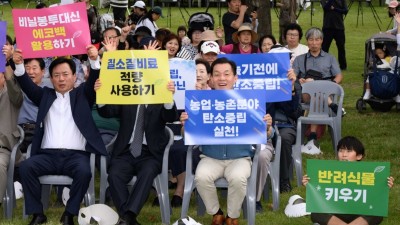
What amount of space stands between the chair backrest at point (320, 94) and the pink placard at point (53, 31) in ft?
12.4

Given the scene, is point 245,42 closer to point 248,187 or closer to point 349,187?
point 248,187

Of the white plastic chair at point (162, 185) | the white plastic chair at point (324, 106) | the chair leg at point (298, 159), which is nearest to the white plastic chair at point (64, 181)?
the white plastic chair at point (162, 185)

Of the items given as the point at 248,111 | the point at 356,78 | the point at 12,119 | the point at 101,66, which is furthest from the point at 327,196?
the point at 356,78

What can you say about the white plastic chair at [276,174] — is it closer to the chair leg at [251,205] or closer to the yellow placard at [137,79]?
the chair leg at [251,205]

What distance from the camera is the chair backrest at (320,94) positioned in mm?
12156

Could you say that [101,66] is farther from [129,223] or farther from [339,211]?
[339,211]

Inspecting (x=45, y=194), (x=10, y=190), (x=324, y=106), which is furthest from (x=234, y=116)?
(x=324, y=106)

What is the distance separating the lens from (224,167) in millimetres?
8969

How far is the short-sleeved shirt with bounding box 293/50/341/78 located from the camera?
41.2 ft

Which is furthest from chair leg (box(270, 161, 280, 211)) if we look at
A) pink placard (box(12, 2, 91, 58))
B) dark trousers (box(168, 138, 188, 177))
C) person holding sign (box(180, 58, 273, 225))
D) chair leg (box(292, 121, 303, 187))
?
pink placard (box(12, 2, 91, 58))

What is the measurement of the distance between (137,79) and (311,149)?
3887 millimetres

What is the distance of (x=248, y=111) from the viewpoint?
8820mm

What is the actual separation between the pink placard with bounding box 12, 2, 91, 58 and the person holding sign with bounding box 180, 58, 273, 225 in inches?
51.0

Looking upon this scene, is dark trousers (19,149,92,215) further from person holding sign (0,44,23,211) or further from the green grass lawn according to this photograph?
person holding sign (0,44,23,211)
